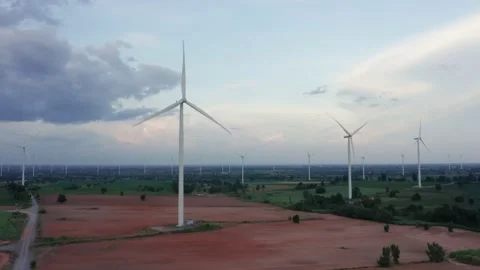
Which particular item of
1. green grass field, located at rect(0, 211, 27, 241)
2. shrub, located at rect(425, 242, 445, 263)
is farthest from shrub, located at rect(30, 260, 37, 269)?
shrub, located at rect(425, 242, 445, 263)

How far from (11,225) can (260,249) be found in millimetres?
32403

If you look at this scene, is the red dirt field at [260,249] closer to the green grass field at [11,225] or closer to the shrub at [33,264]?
the shrub at [33,264]

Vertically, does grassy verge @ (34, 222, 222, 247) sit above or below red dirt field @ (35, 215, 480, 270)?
above

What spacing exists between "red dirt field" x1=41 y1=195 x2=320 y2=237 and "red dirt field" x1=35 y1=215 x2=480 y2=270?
31.4 ft

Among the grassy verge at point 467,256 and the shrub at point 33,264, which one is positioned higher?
the shrub at point 33,264

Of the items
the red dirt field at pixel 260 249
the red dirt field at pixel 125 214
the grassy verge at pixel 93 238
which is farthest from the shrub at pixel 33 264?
the red dirt field at pixel 125 214

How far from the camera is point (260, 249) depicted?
46.0m

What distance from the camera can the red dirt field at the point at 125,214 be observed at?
193 ft

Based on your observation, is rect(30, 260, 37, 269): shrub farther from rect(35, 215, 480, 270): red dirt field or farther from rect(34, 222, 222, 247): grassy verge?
rect(34, 222, 222, 247): grassy verge

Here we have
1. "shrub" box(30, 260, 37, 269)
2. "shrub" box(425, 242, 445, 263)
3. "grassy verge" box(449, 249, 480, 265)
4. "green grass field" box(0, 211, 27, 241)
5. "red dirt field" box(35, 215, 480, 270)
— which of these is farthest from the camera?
"green grass field" box(0, 211, 27, 241)

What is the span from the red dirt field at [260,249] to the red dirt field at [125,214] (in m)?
9.56

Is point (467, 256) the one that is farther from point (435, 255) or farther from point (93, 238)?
point (93, 238)

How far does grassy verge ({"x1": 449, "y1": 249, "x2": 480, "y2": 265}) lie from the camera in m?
40.1

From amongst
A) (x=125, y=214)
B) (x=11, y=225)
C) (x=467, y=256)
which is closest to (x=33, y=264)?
(x=11, y=225)
